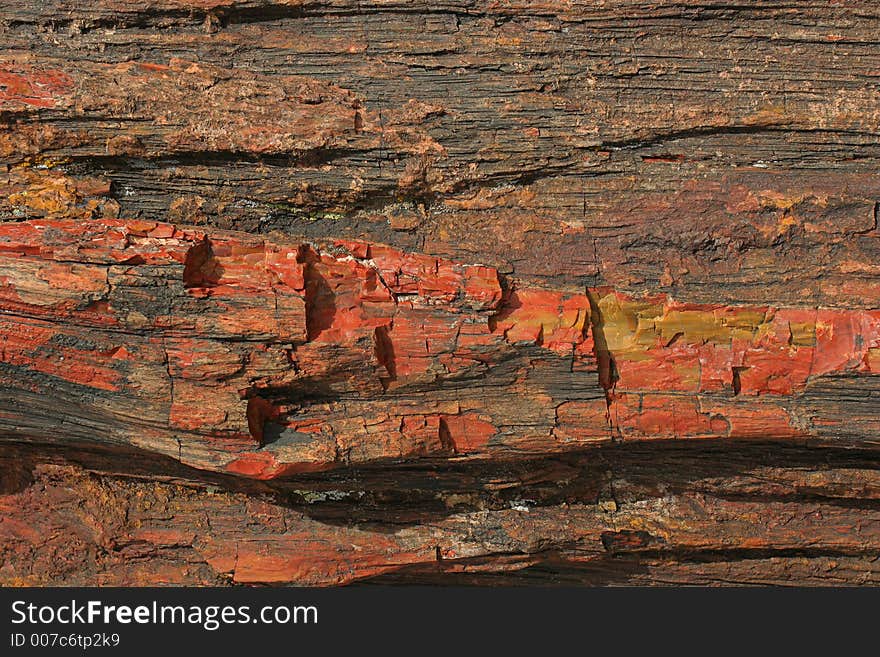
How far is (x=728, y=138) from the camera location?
241 inches

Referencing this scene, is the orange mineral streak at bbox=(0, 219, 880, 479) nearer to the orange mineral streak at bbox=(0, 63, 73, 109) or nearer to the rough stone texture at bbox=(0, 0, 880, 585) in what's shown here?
the rough stone texture at bbox=(0, 0, 880, 585)

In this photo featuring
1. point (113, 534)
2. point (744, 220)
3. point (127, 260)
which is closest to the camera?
point (127, 260)

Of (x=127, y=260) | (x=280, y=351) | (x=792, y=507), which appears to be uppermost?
(x=127, y=260)

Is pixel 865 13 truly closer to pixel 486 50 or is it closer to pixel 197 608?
pixel 486 50

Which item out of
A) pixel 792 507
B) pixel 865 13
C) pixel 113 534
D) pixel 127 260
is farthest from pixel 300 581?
pixel 865 13

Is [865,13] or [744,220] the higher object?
[865,13]

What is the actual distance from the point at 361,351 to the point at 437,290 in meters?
0.58

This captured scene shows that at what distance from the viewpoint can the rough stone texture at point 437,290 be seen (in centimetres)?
553

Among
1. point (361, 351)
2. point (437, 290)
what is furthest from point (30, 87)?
point (437, 290)

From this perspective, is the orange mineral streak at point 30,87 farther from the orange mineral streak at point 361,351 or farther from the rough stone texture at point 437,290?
the orange mineral streak at point 361,351

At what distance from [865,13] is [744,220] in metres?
1.55

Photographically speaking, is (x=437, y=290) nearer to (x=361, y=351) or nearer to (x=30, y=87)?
(x=361, y=351)

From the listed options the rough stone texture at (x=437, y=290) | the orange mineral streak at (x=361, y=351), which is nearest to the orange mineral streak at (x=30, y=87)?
the rough stone texture at (x=437, y=290)

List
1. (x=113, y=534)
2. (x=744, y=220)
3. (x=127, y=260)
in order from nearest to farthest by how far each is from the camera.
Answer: (x=127, y=260) < (x=744, y=220) < (x=113, y=534)
